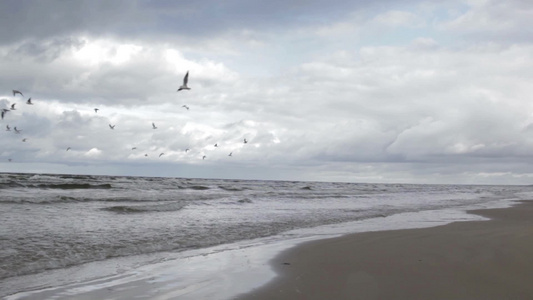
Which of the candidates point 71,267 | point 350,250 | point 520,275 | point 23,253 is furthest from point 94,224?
point 520,275

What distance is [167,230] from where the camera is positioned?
12.0 meters

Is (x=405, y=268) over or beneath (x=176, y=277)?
over

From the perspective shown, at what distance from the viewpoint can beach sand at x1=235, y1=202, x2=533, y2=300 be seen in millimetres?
5488

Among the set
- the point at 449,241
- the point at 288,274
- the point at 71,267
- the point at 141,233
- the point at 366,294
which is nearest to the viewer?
the point at 366,294

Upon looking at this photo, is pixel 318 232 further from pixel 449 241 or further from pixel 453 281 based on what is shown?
pixel 453 281

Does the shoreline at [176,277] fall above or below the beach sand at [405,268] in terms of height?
below

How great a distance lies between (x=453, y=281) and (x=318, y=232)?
6.34m

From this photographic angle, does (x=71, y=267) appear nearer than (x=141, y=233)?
Yes

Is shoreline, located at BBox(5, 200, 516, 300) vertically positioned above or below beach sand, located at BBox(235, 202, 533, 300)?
below

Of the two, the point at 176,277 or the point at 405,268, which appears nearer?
the point at 176,277

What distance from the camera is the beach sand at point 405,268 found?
18.0 feet

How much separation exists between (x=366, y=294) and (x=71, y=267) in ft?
17.0

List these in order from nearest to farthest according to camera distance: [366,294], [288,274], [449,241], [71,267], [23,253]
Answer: [366,294] → [288,274] → [71,267] → [23,253] → [449,241]

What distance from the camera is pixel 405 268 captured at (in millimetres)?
6965
